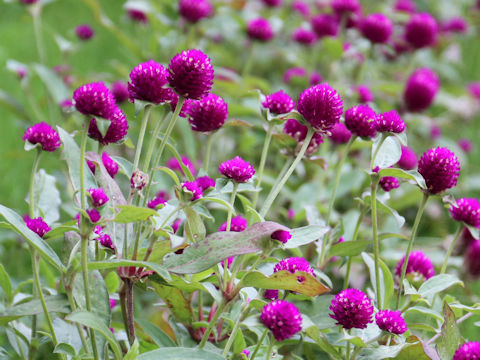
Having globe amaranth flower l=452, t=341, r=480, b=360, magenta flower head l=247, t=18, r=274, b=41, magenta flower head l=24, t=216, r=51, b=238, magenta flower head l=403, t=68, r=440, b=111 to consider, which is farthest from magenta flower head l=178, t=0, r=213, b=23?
globe amaranth flower l=452, t=341, r=480, b=360

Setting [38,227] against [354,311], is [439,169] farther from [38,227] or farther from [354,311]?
[38,227]

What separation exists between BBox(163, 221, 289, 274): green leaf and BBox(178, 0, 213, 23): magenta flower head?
152 cm

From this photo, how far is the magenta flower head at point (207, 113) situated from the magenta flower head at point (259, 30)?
1248mm

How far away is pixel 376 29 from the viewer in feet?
7.64

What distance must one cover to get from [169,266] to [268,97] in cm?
41

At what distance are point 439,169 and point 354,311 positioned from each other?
0.33 metres

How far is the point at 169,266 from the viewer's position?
939 mm

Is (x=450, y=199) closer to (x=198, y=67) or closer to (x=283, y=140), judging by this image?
(x=283, y=140)

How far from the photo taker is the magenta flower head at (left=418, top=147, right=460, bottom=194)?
110cm

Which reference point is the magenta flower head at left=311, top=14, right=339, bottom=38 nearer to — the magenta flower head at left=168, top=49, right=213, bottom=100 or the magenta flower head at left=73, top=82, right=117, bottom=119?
the magenta flower head at left=168, top=49, right=213, bottom=100

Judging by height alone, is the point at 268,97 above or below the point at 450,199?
above

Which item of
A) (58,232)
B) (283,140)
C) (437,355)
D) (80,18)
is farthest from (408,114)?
(80,18)

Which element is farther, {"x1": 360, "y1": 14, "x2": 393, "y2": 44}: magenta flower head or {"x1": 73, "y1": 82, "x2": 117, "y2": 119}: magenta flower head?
{"x1": 360, "y1": 14, "x2": 393, "y2": 44}: magenta flower head

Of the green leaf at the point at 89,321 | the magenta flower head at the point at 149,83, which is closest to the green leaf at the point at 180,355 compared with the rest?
the green leaf at the point at 89,321
